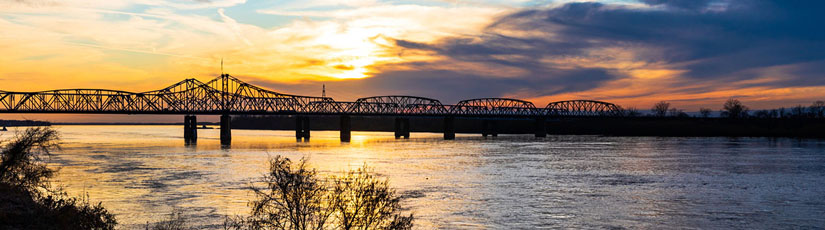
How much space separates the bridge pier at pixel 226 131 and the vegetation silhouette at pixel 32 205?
94.9 meters

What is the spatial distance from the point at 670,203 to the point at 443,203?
36.3 ft

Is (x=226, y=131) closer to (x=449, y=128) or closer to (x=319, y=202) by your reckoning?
(x=449, y=128)

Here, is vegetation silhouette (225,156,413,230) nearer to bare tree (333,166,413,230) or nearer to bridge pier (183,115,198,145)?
bare tree (333,166,413,230)

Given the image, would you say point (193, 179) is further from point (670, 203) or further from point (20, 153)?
point (670, 203)

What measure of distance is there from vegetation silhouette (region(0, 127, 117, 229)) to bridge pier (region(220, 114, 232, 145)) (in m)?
94.9

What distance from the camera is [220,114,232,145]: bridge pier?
414 ft

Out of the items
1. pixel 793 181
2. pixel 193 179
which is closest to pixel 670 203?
pixel 793 181

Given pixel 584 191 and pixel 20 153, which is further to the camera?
pixel 584 191

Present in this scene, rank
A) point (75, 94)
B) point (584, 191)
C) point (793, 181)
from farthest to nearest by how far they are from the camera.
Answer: point (75, 94) → point (793, 181) → point (584, 191)

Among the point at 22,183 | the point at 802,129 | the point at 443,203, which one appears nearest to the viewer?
the point at 22,183

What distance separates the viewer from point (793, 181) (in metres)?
42.1

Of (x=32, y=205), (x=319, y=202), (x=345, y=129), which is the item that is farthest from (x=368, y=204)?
(x=345, y=129)

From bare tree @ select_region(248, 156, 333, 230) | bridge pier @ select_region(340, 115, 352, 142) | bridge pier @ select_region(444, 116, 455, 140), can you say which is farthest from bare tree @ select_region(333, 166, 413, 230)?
bridge pier @ select_region(444, 116, 455, 140)

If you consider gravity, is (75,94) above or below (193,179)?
above
